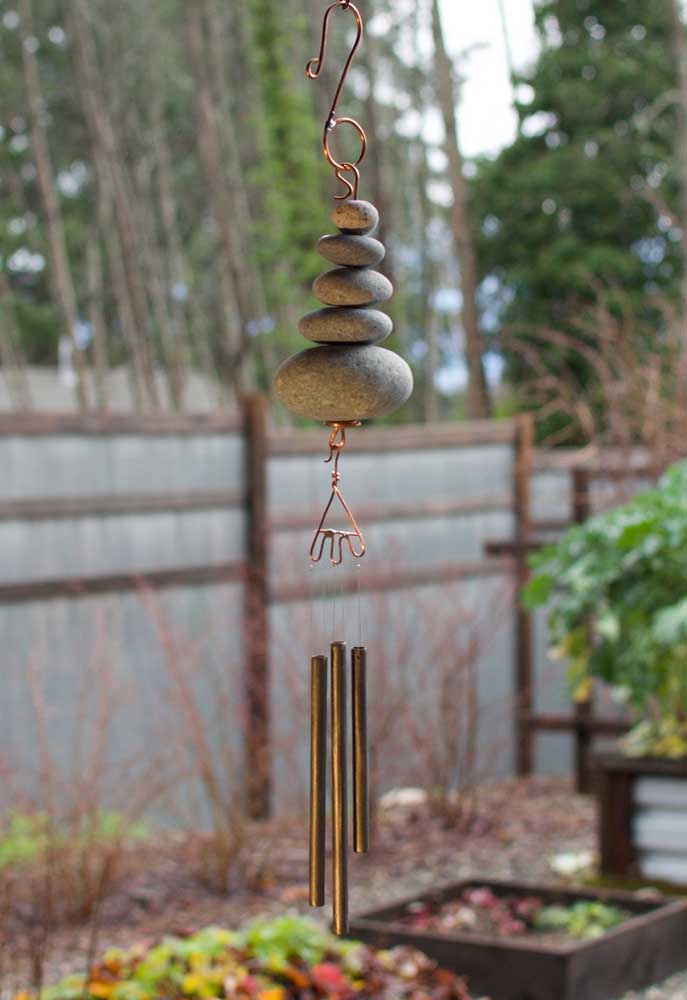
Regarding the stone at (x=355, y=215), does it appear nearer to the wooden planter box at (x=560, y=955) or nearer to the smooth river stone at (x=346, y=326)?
the smooth river stone at (x=346, y=326)

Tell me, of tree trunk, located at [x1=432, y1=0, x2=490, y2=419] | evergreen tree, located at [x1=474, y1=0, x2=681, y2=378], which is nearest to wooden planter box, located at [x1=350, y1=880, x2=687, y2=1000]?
tree trunk, located at [x1=432, y1=0, x2=490, y2=419]

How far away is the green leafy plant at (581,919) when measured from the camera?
393 centimetres

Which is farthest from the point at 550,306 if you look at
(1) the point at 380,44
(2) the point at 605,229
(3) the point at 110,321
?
(3) the point at 110,321

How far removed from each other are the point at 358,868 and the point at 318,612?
111 cm

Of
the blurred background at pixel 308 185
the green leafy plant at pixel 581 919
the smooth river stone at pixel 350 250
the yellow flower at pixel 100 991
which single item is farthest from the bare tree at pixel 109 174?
the smooth river stone at pixel 350 250

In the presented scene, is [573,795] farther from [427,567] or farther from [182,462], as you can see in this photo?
[182,462]

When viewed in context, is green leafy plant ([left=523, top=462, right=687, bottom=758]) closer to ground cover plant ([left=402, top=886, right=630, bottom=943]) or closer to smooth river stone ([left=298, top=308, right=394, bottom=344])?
ground cover plant ([left=402, top=886, right=630, bottom=943])

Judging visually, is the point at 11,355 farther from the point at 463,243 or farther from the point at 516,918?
the point at 516,918

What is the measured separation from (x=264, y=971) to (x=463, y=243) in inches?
347

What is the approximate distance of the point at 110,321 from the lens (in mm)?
22234

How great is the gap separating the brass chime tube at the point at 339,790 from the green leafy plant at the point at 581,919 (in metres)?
2.32

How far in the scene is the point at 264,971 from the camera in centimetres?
320

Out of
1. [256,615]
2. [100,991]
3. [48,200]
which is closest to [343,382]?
[100,991]

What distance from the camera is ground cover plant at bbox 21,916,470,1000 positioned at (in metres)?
3.02
